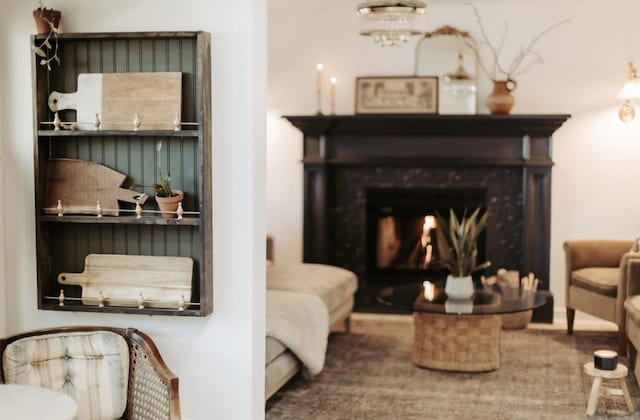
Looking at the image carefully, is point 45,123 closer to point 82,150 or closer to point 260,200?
point 82,150

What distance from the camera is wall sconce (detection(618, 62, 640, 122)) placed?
652cm

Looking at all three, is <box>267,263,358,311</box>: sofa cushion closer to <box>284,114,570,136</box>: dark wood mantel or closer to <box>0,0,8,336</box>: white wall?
<box>284,114,570,136</box>: dark wood mantel

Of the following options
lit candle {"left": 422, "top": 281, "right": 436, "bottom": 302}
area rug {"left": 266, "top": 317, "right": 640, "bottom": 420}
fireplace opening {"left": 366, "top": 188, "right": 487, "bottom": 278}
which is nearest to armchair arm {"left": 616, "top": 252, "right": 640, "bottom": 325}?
area rug {"left": 266, "top": 317, "right": 640, "bottom": 420}

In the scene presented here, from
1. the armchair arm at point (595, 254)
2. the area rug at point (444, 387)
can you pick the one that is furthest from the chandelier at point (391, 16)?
the armchair arm at point (595, 254)

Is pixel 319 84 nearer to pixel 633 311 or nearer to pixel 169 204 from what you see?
pixel 633 311

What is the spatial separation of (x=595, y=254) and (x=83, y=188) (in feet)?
13.6

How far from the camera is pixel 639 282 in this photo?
5.45 metres

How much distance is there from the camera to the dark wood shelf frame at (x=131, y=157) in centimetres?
333

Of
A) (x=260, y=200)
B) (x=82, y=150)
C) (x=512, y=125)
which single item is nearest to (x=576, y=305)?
(x=512, y=125)

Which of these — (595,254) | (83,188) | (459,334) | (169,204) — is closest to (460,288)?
(459,334)

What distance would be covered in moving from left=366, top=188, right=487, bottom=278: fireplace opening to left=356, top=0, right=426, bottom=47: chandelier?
2804 mm

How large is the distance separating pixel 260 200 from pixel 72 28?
39.0 inches

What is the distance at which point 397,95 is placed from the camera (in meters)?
7.09

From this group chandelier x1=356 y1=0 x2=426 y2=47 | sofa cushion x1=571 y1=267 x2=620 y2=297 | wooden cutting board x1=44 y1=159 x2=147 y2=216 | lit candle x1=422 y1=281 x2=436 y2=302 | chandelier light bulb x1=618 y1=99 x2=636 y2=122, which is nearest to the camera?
wooden cutting board x1=44 y1=159 x2=147 y2=216
